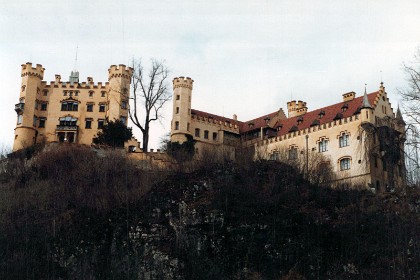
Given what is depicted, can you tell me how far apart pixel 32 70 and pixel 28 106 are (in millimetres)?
4403

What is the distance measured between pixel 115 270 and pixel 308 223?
40.7 ft

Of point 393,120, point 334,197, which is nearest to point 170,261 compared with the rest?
point 334,197

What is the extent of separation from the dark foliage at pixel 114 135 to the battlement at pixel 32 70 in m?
13.6

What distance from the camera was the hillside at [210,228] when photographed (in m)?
35.8

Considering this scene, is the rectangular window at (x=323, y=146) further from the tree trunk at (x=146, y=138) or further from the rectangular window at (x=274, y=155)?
the tree trunk at (x=146, y=138)

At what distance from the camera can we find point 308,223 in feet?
128

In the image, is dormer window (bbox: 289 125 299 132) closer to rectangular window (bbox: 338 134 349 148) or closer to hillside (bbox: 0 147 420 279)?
rectangular window (bbox: 338 134 349 148)

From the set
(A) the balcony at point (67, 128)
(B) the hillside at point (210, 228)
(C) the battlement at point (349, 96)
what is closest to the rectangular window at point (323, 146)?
(C) the battlement at point (349, 96)

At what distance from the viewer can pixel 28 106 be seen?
6456cm

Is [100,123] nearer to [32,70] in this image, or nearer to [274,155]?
[32,70]

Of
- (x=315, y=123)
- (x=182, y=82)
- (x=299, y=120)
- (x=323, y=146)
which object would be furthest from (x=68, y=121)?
(x=323, y=146)

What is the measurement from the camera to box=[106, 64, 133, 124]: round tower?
2539 inches

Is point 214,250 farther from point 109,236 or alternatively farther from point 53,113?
point 53,113

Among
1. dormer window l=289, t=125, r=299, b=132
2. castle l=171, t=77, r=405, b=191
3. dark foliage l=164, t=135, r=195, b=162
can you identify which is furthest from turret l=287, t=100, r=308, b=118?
dark foliage l=164, t=135, r=195, b=162
